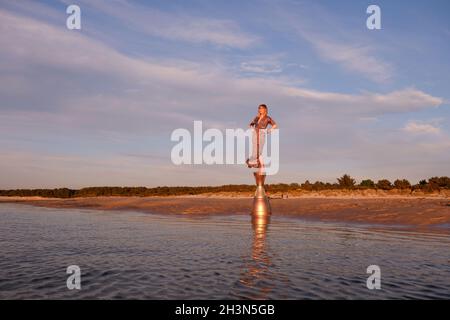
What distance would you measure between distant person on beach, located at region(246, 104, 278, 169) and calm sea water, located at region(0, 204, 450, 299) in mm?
6044

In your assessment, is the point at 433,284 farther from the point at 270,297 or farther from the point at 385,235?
the point at 385,235

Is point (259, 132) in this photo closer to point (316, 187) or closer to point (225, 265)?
point (225, 265)

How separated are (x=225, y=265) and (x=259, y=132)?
35.7ft

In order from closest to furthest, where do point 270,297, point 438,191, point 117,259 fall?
point 270,297
point 117,259
point 438,191

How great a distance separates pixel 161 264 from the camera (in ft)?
24.8

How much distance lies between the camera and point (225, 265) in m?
7.45

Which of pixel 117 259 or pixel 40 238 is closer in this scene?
pixel 117 259

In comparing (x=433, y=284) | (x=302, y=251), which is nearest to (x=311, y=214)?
(x=302, y=251)

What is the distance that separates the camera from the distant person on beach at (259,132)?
17734mm

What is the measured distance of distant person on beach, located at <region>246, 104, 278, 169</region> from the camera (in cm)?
1773

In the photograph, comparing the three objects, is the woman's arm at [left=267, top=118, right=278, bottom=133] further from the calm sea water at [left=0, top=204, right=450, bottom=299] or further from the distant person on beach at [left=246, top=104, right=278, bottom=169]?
the calm sea water at [left=0, top=204, right=450, bottom=299]

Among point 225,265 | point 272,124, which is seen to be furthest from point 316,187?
point 225,265
